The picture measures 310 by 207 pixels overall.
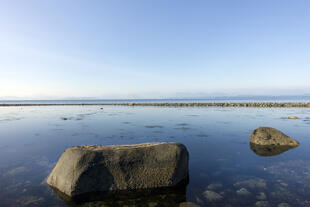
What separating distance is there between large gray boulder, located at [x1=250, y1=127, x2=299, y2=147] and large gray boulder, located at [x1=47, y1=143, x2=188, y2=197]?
26.3ft

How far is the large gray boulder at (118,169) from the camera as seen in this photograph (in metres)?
5.99

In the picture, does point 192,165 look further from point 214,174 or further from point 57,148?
point 57,148

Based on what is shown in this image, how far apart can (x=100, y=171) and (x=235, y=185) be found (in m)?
4.99

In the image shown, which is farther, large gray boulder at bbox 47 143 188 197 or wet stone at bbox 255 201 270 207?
large gray boulder at bbox 47 143 188 197

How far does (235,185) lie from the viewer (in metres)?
6.48

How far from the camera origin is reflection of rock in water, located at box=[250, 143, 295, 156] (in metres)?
10.2

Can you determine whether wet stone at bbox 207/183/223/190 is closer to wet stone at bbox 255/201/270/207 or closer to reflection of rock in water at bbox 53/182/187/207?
reflection of rock in water at bbox 53/182/187/207

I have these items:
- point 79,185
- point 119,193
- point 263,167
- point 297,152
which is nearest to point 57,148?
point 79,185

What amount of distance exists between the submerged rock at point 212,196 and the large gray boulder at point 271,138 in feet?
25.9

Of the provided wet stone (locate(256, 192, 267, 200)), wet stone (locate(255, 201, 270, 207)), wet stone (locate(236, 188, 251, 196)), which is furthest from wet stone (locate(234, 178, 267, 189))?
wet stone (locate(255, 201, 270, 207))

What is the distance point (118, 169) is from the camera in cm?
629

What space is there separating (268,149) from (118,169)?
9.67 meters

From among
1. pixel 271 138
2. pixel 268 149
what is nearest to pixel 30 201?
pixel 268 149

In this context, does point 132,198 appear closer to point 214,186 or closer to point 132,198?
point 132,198
